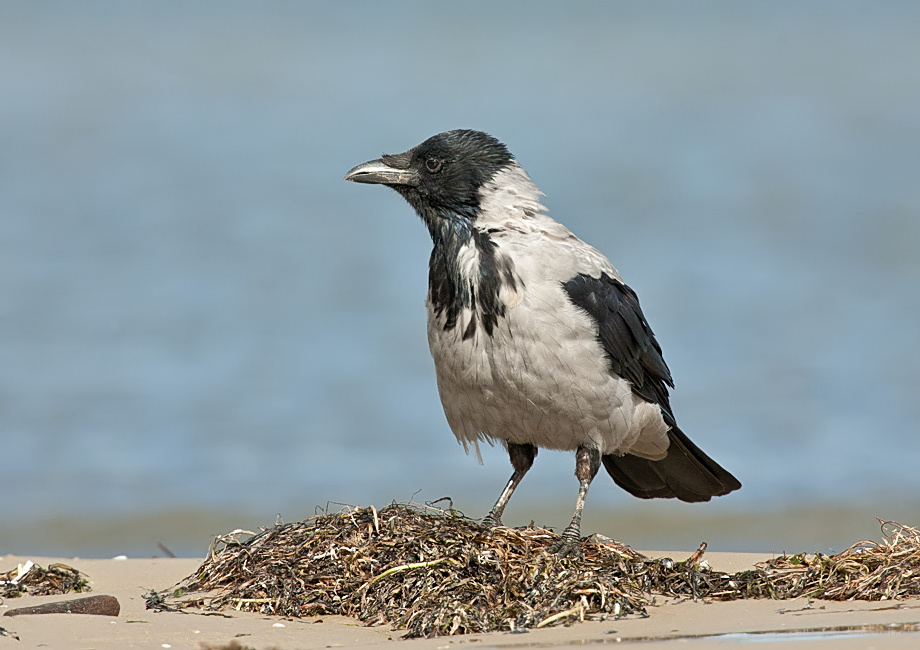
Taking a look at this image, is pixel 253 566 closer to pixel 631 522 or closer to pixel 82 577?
pixel 82 577

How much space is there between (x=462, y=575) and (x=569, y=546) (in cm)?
69

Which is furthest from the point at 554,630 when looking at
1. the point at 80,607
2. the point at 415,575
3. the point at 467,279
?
the point at 467,279

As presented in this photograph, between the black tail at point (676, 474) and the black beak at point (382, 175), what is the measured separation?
2307 mm

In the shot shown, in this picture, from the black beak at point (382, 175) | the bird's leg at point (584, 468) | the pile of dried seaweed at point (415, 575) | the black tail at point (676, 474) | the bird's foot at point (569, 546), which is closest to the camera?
the pile of dried seaweed at point (415, 575)

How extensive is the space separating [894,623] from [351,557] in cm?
250

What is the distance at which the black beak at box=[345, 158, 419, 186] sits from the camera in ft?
25.2

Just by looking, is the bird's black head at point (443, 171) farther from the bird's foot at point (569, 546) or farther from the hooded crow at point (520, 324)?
the bird's foot at point (569, 546)

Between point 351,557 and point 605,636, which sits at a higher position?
point 351,557

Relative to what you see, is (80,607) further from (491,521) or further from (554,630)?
(491,521)

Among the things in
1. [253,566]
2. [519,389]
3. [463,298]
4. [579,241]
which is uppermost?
[579,241]

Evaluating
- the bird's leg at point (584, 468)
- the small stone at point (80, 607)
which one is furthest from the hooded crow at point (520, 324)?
the small stone at point (80, 607)

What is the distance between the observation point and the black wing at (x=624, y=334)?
7.21 meters

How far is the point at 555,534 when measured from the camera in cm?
658

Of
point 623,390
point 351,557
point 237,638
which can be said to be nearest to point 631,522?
point 623,390
